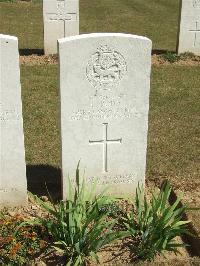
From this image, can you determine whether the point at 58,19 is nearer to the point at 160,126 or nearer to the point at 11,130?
the point at 160,126

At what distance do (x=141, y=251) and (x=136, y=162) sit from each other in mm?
1117

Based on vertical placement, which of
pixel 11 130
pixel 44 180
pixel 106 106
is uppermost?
pixel 106 106

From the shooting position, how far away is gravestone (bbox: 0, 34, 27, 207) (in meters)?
4.15

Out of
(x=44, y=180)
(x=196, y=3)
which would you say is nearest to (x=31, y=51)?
(x=196, y=3)

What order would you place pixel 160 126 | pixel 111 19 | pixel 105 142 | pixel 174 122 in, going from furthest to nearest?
pixel 111 19, pixel 174 122, pixel 160 126, pixel 105 142

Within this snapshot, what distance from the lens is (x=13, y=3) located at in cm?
1886

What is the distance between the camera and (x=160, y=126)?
23.9ft

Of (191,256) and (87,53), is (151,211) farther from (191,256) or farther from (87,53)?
(87,53)

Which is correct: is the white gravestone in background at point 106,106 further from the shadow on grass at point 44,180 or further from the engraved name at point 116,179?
the shadow on grass at point 44,180

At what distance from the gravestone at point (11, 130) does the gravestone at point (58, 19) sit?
6869 mm

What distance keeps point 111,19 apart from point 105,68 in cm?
1241

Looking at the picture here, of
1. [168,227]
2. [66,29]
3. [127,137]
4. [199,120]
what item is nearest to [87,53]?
[127,137]

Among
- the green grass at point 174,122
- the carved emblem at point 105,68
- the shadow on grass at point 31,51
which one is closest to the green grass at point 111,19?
the shadow on grass at point 31,51

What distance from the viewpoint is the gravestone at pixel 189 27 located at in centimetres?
1058
